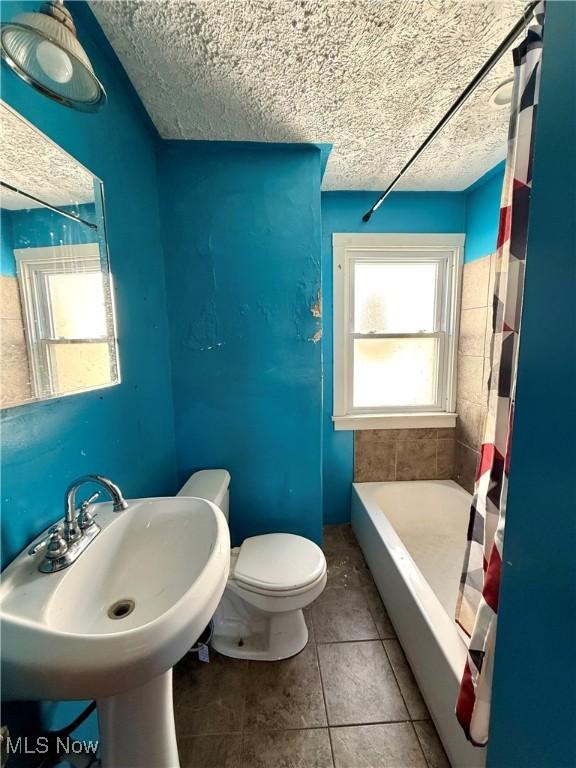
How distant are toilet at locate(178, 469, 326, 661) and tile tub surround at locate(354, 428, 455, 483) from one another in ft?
2.76

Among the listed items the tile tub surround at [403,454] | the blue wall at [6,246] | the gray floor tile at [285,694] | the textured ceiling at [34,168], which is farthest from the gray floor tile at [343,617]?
the textured ceiling at [34,168]

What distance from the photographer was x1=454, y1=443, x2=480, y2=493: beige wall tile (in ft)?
6.23

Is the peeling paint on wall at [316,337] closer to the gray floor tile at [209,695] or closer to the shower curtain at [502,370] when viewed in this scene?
the shower curtain at [502,370]

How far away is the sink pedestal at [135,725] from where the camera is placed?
2.28ft

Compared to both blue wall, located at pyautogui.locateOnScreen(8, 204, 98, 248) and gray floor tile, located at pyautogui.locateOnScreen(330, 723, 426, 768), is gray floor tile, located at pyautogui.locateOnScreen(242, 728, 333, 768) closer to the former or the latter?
gray floor tile, located at pyautogui.locateOnScreen(330, 723, 426, 768)

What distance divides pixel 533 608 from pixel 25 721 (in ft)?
3.76

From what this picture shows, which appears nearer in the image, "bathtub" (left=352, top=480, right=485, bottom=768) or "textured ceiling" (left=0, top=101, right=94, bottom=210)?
"textured ceiling" (left=0, top=101, right=94, bottom=210)

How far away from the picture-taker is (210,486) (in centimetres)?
140

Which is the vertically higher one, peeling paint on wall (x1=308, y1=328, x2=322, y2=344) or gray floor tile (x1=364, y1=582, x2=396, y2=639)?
peeling paint on wall (x1=308, y1=328, x2=322, y2=344)

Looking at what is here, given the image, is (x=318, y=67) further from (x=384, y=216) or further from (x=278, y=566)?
(x=278, y=566)

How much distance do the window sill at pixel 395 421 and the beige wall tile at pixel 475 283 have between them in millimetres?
773

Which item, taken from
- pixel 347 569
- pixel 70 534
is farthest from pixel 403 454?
pixel 70 534

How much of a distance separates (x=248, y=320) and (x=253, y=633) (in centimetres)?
147

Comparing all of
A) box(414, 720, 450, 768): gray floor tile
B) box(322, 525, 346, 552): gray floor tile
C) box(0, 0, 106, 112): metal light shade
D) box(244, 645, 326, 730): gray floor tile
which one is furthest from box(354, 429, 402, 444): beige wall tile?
box(0, 0, 106, 112): metal light shade
